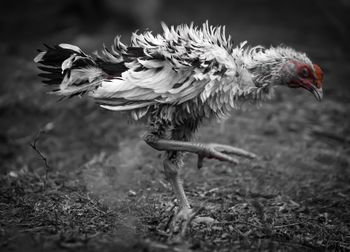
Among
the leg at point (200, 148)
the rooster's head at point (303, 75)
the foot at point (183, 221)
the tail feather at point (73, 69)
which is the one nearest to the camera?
the leg at point (200, 148)

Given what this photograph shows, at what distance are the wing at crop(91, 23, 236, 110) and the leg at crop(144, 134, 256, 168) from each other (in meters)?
0.36

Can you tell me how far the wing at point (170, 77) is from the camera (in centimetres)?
418

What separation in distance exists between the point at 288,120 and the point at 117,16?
6.46 m

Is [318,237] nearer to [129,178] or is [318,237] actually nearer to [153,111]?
[153,111]

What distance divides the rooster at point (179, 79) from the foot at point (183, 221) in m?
0.02

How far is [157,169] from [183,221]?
6.99ft

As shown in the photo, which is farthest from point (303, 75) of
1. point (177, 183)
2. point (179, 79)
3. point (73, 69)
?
point (73, 69)

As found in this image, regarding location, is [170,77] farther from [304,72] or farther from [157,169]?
[157,169]

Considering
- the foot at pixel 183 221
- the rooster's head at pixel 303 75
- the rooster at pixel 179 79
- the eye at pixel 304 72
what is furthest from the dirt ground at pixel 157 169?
the eye at pixel 304 72

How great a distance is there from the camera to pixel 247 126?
8.05m

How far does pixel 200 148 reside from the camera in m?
4.09

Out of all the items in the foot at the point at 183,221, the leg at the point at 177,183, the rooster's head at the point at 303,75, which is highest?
the rooster's head at the point at 303,75

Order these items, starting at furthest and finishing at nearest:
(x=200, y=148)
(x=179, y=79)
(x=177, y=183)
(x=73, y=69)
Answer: (x=177, y=183)
(x=73, y=69)
(x=179, y=79)
(x=200, y=148)

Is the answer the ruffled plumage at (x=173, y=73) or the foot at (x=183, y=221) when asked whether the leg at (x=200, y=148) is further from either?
the foot at (x=183, y=221)
